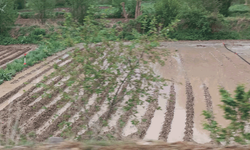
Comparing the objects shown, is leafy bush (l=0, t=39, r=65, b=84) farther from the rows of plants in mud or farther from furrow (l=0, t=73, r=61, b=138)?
the rows of plants in mud

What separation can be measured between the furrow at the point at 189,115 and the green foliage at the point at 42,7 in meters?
18.9

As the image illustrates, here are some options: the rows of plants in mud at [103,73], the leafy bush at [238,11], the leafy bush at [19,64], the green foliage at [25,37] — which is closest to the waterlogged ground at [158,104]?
the rows of plants in mud at [103,73]

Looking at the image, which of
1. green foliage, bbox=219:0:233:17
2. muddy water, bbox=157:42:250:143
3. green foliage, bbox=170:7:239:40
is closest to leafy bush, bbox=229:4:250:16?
green foliage, bbox=219:0:233:17

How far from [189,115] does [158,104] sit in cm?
148

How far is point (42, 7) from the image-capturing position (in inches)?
1003

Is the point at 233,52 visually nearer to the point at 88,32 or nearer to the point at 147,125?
the point at 147,125

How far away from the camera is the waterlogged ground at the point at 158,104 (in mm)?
8117

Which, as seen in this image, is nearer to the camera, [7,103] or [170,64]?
[7,103]

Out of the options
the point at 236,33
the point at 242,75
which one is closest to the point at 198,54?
the point at 242,75

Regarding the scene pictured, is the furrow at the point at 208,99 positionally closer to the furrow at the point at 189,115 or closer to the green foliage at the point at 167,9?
the furrow at the point at 189,115

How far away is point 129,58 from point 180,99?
5.20 m

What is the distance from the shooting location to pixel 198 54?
1873 centimetres

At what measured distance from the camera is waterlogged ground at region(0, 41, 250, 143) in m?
8.12

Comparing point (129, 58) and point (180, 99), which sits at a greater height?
point (129, 58)
